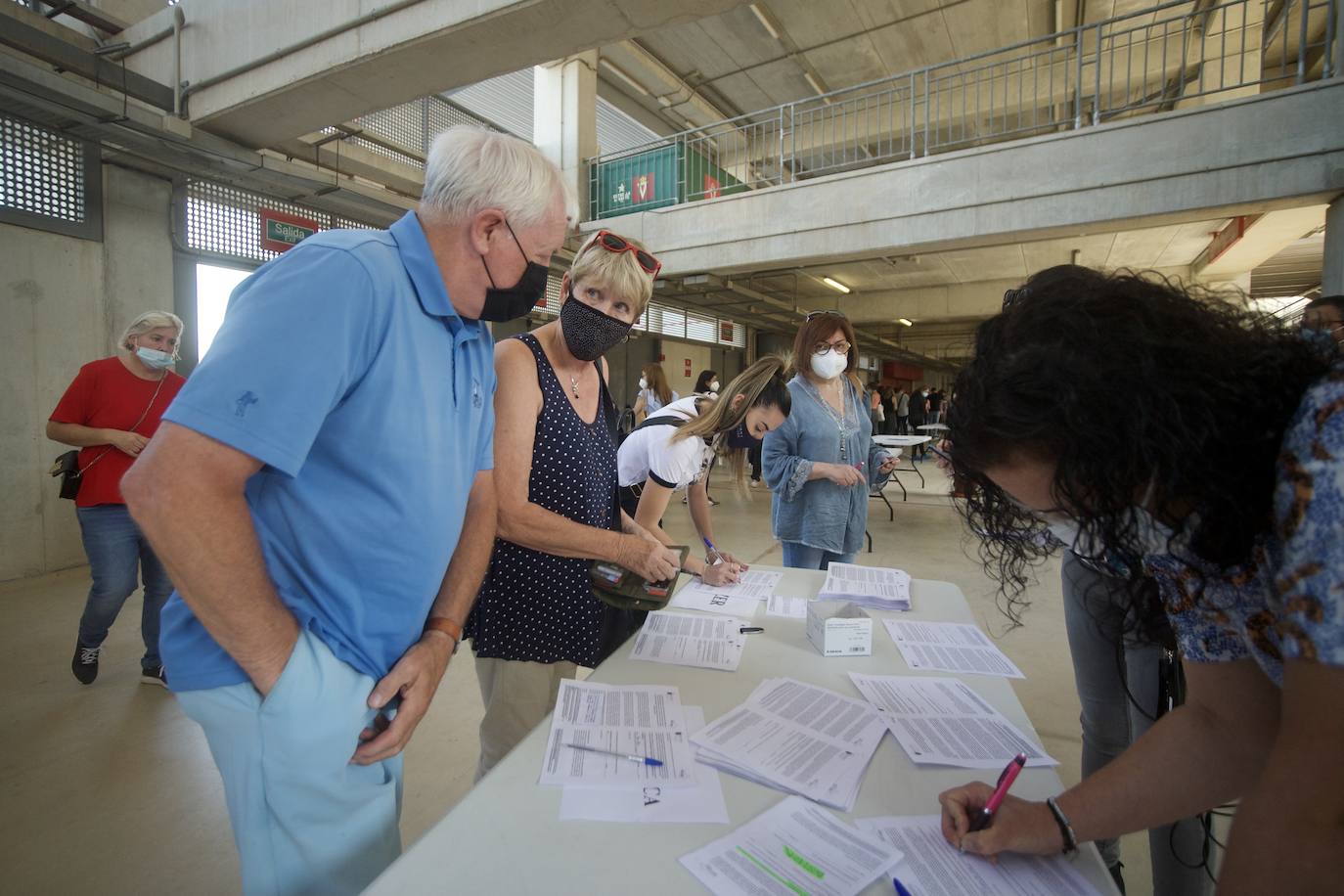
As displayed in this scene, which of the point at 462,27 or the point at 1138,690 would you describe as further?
the point at 462,27

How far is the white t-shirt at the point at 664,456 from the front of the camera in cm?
181

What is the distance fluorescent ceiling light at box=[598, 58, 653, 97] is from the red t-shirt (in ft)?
23.5

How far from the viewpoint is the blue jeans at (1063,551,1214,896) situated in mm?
1332

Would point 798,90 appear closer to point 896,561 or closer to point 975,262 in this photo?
point 975,262

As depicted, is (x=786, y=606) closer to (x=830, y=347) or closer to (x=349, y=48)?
(x=830, y=347)

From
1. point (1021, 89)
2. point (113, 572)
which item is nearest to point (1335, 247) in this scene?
point (1021, 89)

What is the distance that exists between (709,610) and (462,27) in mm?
3479

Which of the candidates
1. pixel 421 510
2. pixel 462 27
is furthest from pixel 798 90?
pixel 421 510

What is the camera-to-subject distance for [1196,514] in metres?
0.60

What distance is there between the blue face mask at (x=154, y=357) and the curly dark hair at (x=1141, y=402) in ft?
10.5

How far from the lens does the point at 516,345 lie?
53.1 inches

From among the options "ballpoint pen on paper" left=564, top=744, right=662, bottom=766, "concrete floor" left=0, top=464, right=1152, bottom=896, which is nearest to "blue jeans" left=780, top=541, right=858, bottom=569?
"concrete floor" left=0, top=464, right=1152, bottom=896

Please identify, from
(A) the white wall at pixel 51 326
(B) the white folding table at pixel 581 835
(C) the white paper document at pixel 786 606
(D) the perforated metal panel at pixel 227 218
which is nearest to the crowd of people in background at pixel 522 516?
(B) the white folding table at pixel 581 835

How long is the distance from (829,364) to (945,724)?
1543 millimetres
